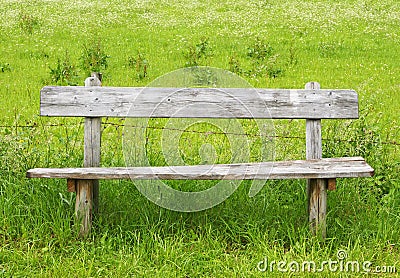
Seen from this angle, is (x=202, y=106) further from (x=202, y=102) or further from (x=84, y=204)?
(x=84, y=204)

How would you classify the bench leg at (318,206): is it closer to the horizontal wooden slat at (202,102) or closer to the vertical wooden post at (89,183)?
the horizontal wooden slat at (202,102)

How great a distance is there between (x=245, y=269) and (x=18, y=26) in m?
14.3

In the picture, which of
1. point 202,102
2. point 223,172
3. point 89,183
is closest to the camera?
point 223,172

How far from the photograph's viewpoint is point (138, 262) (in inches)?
168

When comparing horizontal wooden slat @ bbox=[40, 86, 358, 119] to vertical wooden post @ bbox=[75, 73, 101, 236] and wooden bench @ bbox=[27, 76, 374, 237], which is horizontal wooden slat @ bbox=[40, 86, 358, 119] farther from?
vertical wooden post @ bbox=[75, 73, 101, 236]

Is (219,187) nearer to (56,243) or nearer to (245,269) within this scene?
(245,269)

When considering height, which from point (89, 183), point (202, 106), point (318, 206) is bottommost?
point (318, 206)

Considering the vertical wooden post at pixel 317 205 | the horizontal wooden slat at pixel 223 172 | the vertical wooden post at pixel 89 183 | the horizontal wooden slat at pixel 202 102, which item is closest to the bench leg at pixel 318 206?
the vertical wooden post at pixel 317 205

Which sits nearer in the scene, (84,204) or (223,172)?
(223,172)

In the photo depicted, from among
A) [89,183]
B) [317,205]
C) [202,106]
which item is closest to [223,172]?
[202,106]

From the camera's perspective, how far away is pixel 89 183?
4.63 metres

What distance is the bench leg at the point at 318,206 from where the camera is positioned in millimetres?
4598

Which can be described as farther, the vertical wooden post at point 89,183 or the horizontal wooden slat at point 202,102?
the horizontal wooden slat at point 202,102

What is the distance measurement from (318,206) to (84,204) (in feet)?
6.06
